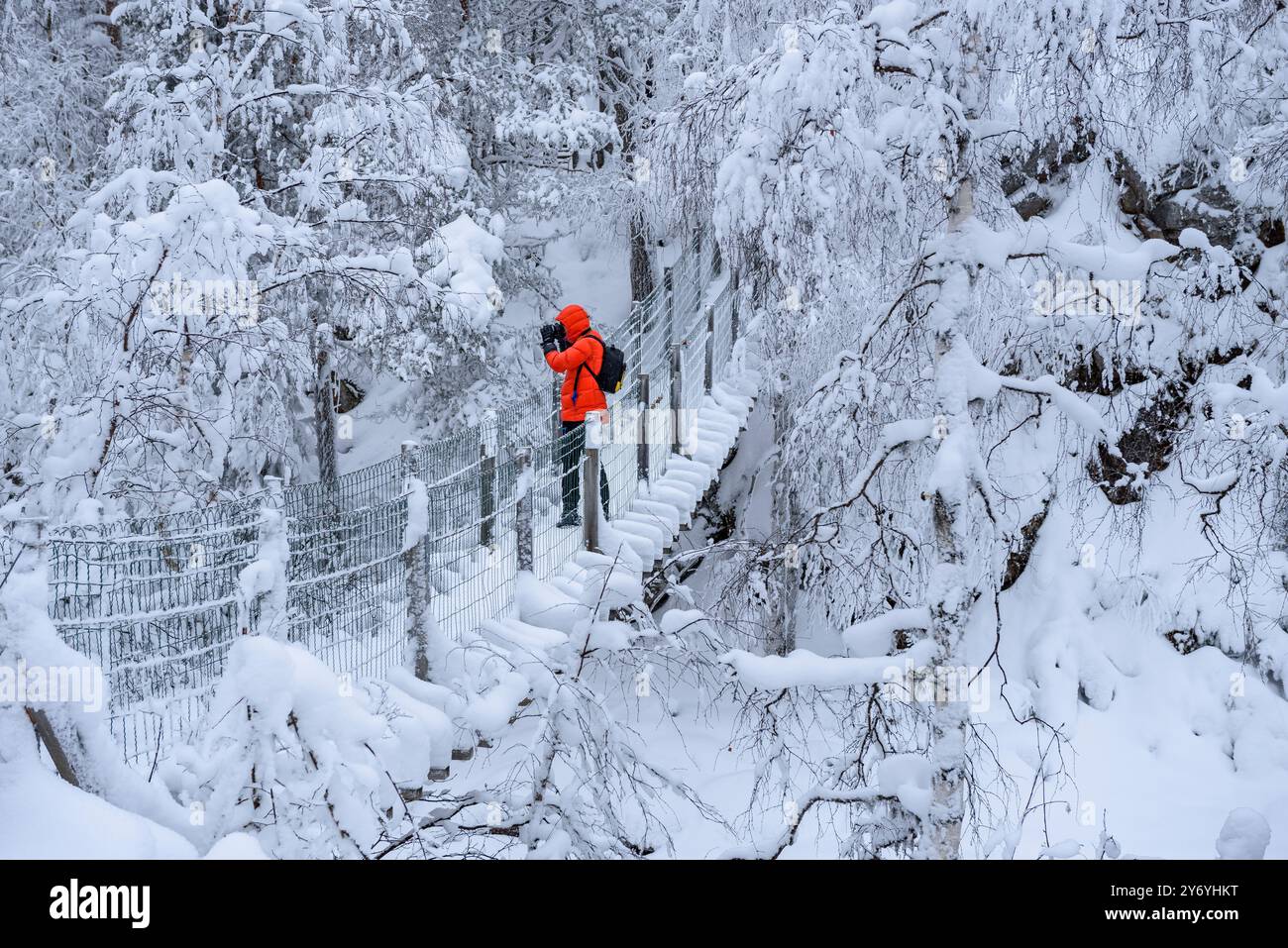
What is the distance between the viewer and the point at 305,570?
4.91 m

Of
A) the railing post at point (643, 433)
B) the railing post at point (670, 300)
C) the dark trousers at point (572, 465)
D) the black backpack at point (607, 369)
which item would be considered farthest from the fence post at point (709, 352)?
the dark trousers at point (572, 465)

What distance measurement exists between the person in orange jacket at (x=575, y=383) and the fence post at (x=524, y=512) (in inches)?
33.6

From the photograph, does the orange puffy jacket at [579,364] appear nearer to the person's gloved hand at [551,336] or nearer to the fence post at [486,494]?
the person's gloved hand at [551,336]

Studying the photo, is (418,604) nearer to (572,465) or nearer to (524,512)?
(524,512)

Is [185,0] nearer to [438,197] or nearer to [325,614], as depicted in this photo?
[438,197]

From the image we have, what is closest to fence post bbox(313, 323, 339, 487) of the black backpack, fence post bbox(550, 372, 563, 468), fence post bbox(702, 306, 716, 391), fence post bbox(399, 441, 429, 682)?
fence post bbox(550, 372, 563, 468)

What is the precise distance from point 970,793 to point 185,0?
26.7 feet

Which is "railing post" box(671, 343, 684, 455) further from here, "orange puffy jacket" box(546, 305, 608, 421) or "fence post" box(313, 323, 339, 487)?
"fence post" box(313, 323, 339, 487)

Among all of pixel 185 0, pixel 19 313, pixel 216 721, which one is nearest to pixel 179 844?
pixel 216 721

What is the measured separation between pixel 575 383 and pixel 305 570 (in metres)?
2.55

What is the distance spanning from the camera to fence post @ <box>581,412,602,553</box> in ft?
21.2

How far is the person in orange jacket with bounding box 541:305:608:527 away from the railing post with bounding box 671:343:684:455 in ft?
6.23

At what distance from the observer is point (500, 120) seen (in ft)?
39.5

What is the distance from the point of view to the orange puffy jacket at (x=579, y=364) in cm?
691
